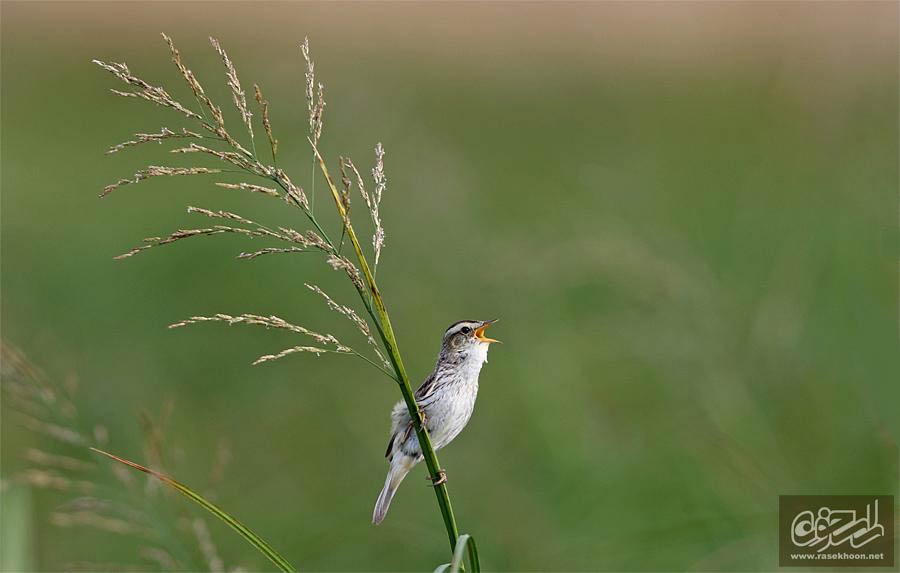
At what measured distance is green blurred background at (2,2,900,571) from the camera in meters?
5.52

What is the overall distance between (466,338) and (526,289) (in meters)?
5.31

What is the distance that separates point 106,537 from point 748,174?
7420 millimetres

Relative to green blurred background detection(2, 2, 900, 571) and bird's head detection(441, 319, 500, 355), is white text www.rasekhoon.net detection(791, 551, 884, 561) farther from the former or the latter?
bird's head detection(441, 319, 500, 355)

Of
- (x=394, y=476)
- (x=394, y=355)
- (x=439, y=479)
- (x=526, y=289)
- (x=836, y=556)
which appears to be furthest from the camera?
(x=526, y=289)

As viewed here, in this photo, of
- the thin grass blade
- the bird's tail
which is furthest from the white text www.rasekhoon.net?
the thin grass blade

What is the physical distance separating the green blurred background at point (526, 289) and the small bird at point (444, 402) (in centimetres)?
102

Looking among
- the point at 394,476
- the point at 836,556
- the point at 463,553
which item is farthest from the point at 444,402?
the point at 836,556

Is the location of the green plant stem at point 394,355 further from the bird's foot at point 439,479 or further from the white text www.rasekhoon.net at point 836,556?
the white text www.rasekhoon.net at point 836,556

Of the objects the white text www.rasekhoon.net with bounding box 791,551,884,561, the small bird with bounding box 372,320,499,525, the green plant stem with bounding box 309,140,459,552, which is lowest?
the green plant stem with bounding box 309,140,459,552

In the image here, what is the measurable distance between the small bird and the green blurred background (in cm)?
102

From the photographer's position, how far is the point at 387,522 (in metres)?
5.39

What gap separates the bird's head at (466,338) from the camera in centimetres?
251

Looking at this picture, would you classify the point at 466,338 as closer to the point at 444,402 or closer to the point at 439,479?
the point at 444,402

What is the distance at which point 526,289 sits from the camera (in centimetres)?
788
